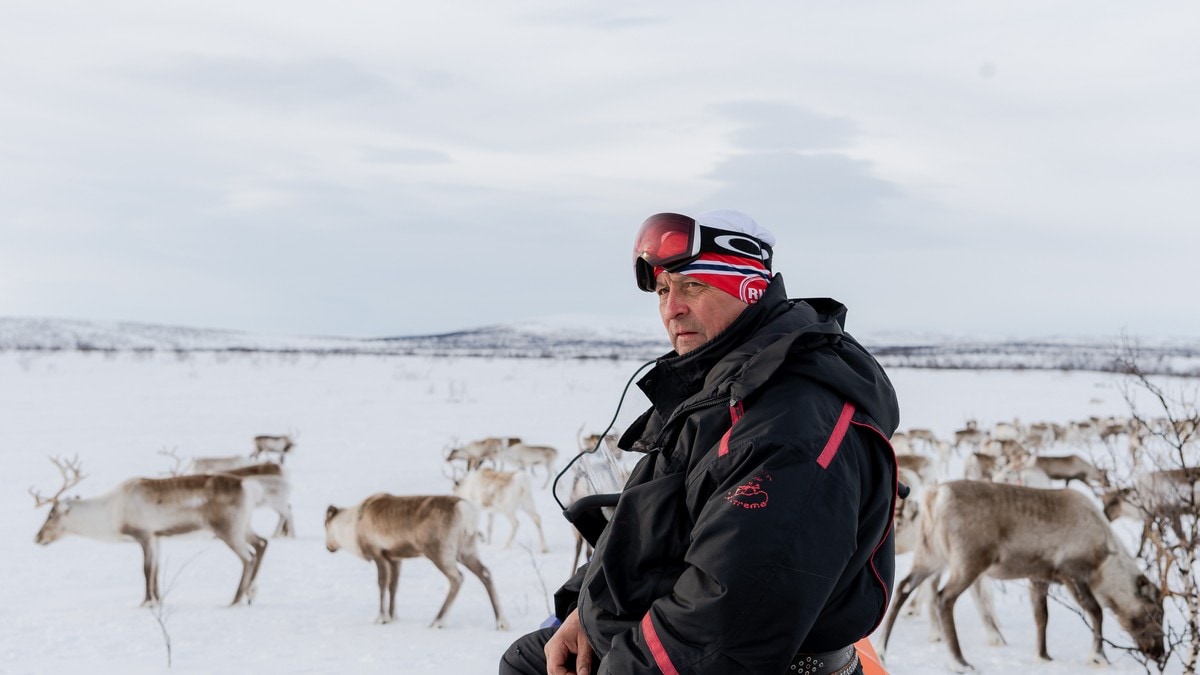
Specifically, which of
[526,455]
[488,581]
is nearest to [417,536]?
[488,581]

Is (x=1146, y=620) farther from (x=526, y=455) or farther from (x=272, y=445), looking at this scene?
(x=272, y=445)

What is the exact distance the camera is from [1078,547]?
21.7ft

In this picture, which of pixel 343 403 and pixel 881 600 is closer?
pixel 881 600

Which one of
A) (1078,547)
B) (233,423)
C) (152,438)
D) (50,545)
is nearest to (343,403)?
(233,423)

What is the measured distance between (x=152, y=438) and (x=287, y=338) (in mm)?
122400

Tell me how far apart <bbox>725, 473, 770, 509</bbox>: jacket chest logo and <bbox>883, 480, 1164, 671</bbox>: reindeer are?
5.24m

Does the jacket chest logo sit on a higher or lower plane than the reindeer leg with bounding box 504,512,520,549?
higher

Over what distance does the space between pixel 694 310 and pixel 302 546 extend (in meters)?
9.78

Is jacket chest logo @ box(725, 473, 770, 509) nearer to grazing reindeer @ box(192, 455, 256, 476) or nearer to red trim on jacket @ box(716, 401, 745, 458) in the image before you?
red trim on jacket @ box(716, 401, 745, 458)

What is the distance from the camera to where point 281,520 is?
37.8 ft

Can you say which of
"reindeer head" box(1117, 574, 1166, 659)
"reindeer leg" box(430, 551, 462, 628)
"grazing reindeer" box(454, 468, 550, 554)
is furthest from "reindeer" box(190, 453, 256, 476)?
"reindeer head" box(1117, 574, 1166, 659)

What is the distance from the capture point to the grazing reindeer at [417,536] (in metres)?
8.05

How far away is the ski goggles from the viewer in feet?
7.74

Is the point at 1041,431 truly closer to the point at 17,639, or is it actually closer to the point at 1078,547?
the point at 1078,547
